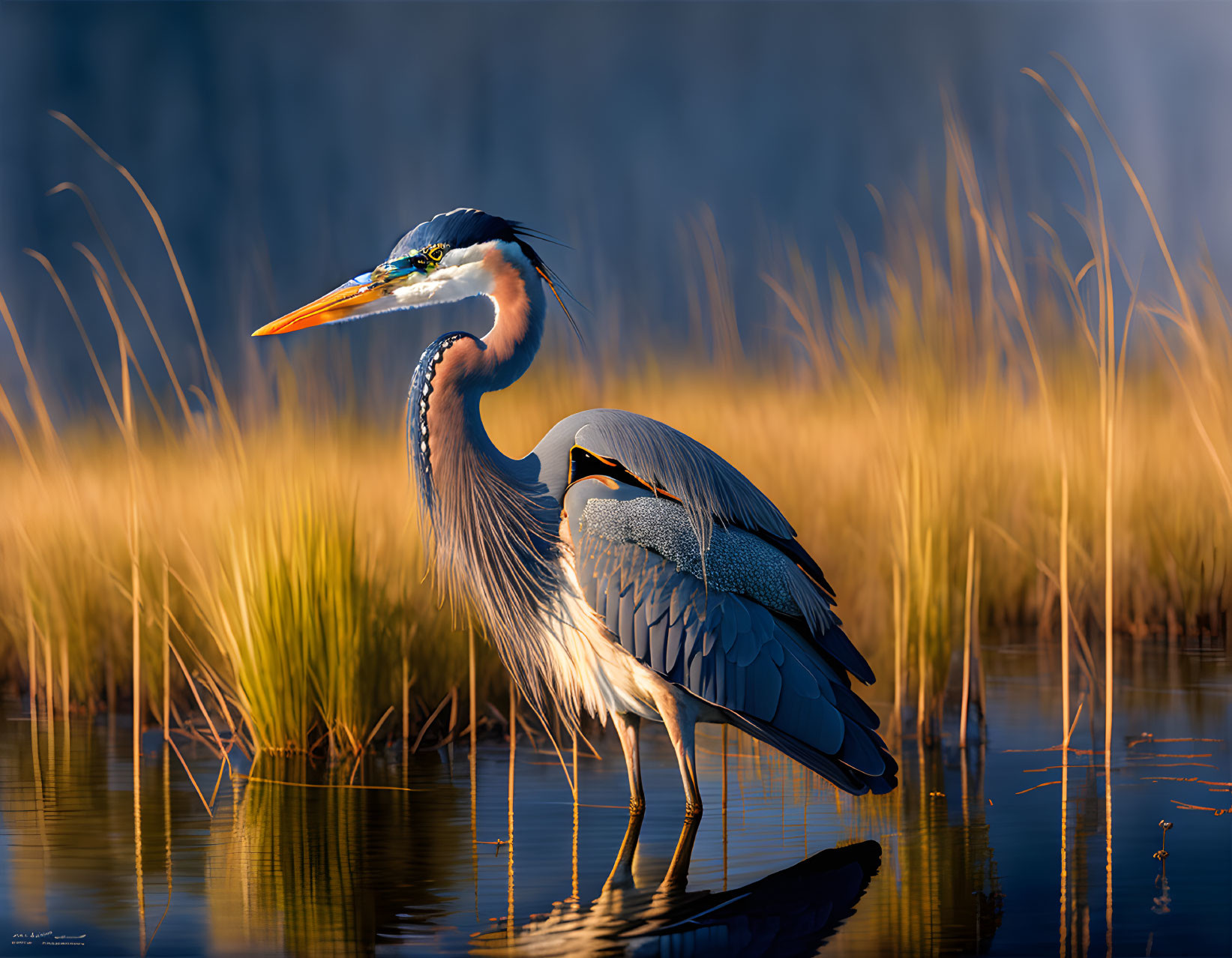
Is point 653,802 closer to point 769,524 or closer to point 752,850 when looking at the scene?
point 752,850

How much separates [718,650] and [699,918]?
107cm

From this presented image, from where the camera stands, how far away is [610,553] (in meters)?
3.93

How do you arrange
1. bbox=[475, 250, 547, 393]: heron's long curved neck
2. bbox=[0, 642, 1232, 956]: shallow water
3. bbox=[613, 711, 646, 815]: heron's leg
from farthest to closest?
1. bbox=[475, 250, 547, 393]: heron's long curved neck
2. bbox=[613, 711, 646, 815]: heron's leg
3. bbox=[0, 642, 1232, 956]: shallow water

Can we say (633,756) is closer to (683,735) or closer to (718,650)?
(683,735)

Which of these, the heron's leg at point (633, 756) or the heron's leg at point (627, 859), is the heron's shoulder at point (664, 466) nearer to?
the heron's leg at point (633, 756)

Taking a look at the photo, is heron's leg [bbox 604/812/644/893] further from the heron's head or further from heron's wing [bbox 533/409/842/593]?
the heron's head

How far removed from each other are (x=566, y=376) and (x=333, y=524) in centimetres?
190

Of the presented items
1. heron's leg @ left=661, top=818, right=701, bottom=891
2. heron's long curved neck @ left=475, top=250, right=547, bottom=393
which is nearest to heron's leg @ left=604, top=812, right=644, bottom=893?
heron's leg @ left=661, top=818, right=701, bottom=891

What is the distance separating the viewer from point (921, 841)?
3727mm

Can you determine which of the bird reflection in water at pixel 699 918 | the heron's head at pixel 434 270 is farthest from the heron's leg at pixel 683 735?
the heron's head at pixel 434 270

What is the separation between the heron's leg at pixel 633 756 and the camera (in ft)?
13.3

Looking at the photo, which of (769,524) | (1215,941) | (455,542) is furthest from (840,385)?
(1215,941)

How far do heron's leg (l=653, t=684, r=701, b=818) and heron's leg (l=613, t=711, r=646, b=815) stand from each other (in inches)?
6.3

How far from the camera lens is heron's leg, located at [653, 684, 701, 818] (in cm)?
393
